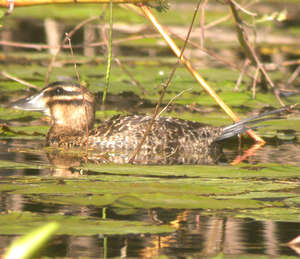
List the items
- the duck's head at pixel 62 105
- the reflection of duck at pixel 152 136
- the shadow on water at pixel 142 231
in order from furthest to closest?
the duck's head at pixel 62 105
the reflection of duck at pixel 152 136
the shadow on water at pixel 142 231

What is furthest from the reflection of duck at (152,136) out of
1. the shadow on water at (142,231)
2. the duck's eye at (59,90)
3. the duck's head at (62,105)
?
the shadow on water at (142,231)

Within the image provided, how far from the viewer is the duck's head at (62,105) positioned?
868cm

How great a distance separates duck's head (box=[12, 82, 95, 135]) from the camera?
342 inches

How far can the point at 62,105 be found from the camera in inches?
344

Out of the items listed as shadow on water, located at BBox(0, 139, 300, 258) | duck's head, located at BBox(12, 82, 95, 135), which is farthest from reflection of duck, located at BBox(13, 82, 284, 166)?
shadow on water, located at BBox(0, 139, 300, 258)

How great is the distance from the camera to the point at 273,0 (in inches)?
1003

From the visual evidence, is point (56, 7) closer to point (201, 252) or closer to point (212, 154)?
point (212, 154)

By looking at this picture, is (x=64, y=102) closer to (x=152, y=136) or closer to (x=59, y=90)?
(x=59, y=90)

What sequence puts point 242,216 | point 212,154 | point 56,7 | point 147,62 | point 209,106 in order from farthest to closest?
1. point 56,7
2. point 147,62
3. point 209,106
4. point 212,154
5. point 242,216

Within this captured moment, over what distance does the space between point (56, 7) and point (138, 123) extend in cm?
1464

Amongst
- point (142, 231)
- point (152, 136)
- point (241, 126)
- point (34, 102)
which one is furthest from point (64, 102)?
point (142, 231)

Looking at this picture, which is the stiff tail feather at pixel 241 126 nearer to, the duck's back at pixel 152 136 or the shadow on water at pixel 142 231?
the duck's back at pixel 152 136

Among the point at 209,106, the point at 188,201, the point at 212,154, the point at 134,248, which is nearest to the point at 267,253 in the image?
the point at 134,248

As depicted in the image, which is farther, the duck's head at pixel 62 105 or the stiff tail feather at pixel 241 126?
the duck's head at pixel 62 105
